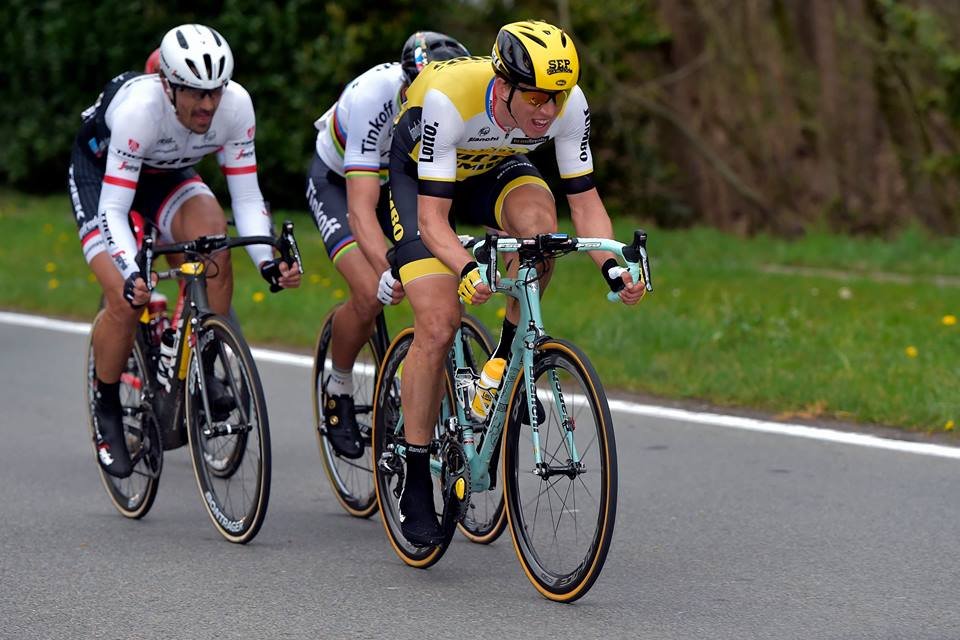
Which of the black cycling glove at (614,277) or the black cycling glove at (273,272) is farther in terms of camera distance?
the black cycling glove at (273,272)

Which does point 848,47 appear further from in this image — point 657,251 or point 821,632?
point 821,632

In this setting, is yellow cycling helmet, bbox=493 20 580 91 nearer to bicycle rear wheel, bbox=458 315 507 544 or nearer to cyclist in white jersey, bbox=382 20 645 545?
cyclist in white jersey, bbox=382 20 645 545

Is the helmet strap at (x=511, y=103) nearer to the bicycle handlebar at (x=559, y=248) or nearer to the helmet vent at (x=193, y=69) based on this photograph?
the bicycle handlebar at (x=559, y=248)

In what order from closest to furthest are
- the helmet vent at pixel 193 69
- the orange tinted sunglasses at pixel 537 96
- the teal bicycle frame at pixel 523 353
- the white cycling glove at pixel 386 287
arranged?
the teal bicycle frame at pixel 523 353
the orange tinted sunglasses at pixel 537 96
the white cycling glove at pixel 386 287
the helmet vent at pixel 193 69

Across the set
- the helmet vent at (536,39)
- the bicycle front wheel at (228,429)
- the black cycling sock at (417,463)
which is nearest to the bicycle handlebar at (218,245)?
the bicycle front wheel at (228,429)

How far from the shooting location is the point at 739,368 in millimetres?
9195

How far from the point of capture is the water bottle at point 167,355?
671cm

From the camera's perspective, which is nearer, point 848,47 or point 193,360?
point 193,360

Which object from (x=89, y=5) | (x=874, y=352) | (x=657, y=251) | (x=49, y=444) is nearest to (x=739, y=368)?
(x=874, y=352)

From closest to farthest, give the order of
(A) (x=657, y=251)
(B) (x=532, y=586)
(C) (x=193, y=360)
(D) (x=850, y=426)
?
(B) (x=532, y=586) < (C) (x=193, y=360) < (D) (x=850, y=426) < (A) (x=657, y=251)

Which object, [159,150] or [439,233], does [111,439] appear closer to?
[159,150]

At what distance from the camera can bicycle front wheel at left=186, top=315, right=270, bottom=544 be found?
6.09 metres

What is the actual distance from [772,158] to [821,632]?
34.8 feet

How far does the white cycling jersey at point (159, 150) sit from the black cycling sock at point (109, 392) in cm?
74
